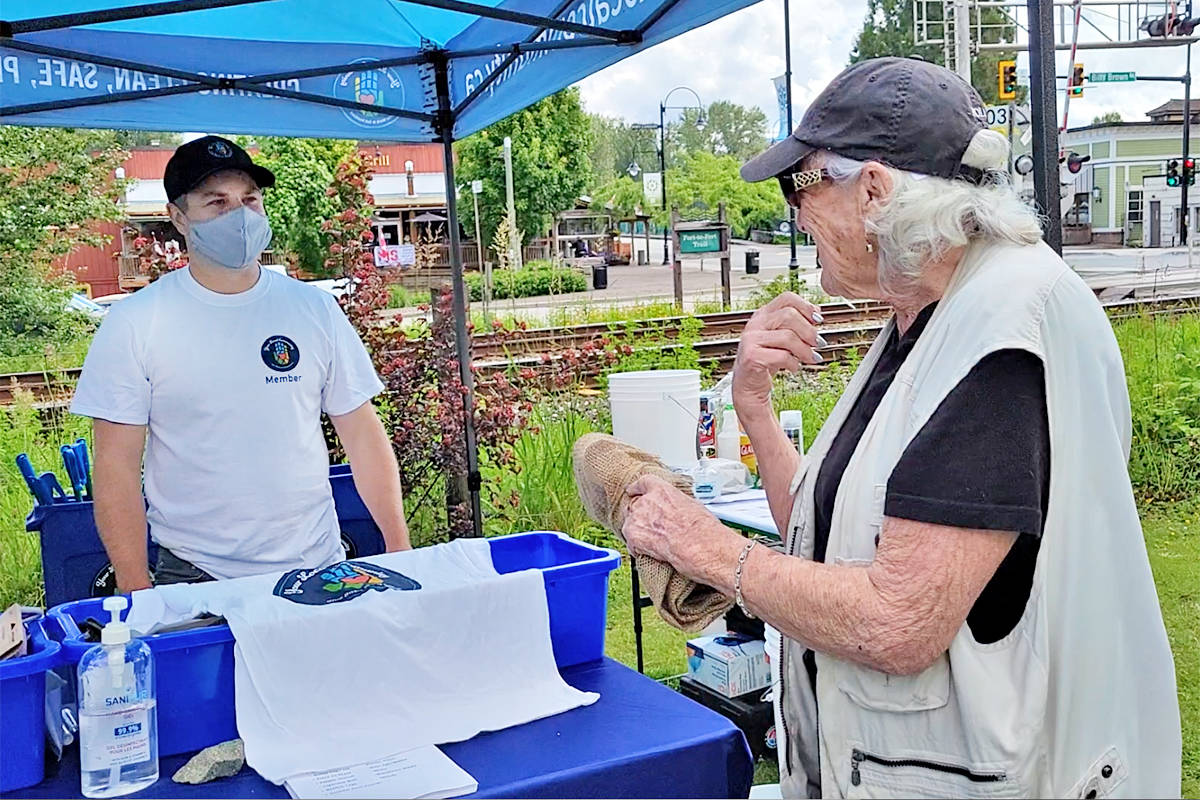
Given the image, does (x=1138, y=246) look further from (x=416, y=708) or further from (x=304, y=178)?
(x=416, y=708)

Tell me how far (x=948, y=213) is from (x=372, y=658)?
1172 mm

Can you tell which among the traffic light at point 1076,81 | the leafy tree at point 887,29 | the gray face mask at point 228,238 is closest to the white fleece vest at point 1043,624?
the gray face mask at point 228,238

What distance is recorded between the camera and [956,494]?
1.34 m

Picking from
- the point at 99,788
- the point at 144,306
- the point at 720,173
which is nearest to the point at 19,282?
the point at 144,306

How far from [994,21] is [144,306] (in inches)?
2248

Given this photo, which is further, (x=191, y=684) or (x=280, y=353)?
(x=280, y=353)

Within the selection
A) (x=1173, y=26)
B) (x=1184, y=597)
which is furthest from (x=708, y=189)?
(x=1184, y=597)

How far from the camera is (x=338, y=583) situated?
207 cm

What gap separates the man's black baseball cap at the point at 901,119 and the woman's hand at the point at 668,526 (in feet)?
1.75

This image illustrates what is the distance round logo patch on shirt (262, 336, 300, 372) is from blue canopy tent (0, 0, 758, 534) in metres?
0.95

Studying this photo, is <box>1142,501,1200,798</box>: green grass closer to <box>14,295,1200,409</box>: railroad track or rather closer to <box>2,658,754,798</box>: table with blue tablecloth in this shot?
<box>2,658,754,798</box>: table with blue tablecloth

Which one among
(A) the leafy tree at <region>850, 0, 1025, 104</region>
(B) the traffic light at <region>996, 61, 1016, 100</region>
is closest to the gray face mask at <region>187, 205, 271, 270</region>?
(B) the traffic light at <region>996, 61, 1016, 100</region>

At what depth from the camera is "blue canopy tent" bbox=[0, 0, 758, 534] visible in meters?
3.45

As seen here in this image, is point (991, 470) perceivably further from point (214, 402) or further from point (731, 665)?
point (731, 665)
